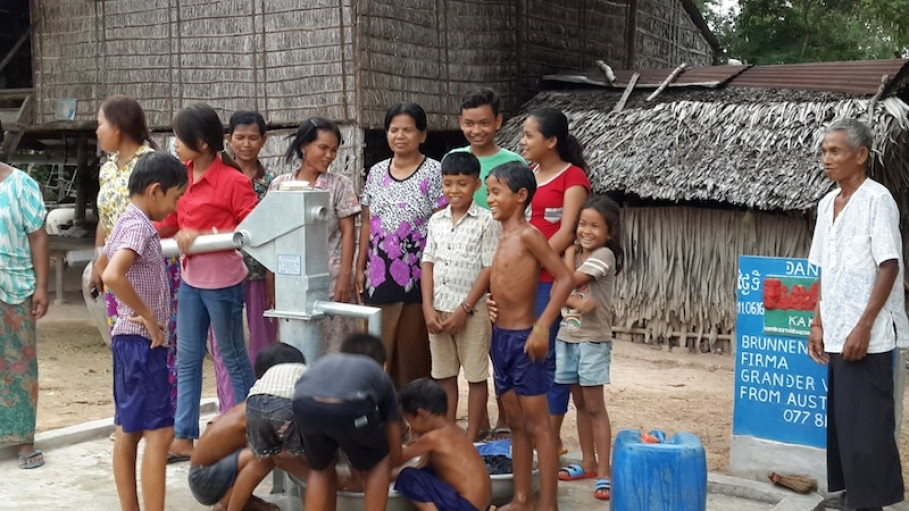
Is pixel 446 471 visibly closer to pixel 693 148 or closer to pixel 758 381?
pixel 758 381

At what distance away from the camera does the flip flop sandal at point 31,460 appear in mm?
4676

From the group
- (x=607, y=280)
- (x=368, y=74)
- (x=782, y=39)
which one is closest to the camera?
(x=607, y=280)

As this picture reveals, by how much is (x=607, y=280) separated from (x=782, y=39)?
15149 mm

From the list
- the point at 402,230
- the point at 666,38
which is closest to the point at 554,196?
the point at 402,230

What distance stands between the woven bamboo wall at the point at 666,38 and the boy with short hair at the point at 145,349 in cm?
1013

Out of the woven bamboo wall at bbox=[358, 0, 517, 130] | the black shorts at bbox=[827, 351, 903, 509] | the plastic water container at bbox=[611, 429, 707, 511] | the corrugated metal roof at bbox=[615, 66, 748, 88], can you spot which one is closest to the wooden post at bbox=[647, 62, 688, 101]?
the corrugated metal roof at bbox=[615, 66, 748, 88]

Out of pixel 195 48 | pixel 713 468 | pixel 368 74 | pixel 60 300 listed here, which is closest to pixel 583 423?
pixel 713 468

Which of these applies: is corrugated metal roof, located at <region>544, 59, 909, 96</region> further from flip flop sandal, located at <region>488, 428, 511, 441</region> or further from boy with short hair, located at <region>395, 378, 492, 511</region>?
boy with short hair, located at <region>395, 378, 492, 511</region>

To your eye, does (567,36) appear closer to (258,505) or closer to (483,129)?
(483,129)

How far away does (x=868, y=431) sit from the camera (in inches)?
149

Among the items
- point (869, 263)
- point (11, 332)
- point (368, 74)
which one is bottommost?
point (11, 332)

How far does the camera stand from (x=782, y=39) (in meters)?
17.9

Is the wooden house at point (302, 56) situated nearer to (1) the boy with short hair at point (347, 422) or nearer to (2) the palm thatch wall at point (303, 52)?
(2) the palm thatch wall at point (303, 52)

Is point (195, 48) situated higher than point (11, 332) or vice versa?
point (195, 48)
